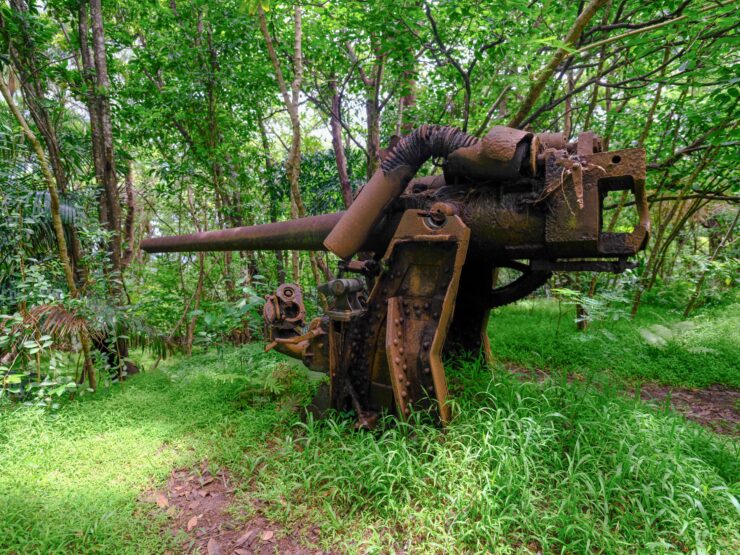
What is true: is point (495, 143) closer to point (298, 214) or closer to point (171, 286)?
Answer: point (298, 214)

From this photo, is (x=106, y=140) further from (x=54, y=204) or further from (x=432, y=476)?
(x=432, y=476)

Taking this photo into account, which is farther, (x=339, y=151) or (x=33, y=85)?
(x=339, y=151)

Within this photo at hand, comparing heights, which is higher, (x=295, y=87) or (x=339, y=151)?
(x=295, y=87)

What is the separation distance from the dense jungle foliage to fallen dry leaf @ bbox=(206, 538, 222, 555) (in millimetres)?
222

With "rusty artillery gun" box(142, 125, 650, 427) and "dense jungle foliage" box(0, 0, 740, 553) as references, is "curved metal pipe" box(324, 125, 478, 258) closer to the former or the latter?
"rusty artillery gun" box(142, 125, 650, 427)

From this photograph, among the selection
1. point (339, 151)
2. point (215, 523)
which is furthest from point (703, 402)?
point (339, 151)

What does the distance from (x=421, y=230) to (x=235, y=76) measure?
5.13m

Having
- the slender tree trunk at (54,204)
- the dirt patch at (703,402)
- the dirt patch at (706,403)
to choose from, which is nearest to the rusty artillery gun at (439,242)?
the dirt patch at (703,402)

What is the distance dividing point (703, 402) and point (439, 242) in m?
3.38

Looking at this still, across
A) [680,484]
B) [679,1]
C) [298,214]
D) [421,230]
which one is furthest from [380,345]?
[679,1]

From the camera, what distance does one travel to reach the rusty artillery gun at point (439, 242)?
2.44m

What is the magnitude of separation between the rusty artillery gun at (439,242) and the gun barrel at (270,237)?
1.88ft

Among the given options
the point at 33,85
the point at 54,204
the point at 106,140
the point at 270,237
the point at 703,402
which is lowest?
the point at 703,402

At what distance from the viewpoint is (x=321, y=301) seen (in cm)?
699
